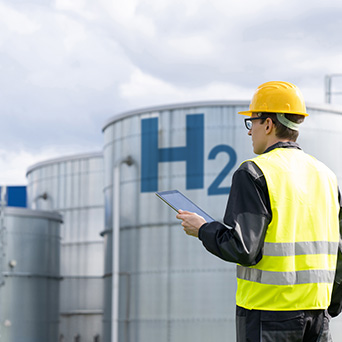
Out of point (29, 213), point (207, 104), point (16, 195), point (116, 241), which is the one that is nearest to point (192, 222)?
point (207, 104)

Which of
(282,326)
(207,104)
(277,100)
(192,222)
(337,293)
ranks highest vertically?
(207,104)

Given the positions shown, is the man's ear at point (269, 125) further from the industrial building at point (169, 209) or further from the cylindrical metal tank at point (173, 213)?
the cylindrical metal tank at point (173, 213)

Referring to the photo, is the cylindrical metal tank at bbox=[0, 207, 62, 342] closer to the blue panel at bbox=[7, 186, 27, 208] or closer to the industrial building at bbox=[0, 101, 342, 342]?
the industrial building at bbox=[0, 101, 342, 342]

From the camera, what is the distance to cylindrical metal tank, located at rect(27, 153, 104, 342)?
24.1 metres

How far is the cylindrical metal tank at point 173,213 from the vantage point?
1577 centimetres

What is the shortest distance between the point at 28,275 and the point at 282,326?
18.3 m

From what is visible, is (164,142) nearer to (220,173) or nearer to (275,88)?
(220,173)

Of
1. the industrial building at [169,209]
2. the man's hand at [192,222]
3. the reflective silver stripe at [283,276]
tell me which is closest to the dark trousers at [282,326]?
the reflective silver stripe at [283,276]

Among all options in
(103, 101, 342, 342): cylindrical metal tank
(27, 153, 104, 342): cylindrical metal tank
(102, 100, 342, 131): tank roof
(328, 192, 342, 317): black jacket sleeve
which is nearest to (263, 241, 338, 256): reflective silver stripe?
(328, 192, 342, 317): black jacket sleeve

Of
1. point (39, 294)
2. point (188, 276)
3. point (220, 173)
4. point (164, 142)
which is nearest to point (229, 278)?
point (188, 276)

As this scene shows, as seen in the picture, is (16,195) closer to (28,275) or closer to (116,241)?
(28,275)

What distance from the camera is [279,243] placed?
310 cm

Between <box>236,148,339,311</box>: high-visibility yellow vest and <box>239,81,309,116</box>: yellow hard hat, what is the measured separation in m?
0.20

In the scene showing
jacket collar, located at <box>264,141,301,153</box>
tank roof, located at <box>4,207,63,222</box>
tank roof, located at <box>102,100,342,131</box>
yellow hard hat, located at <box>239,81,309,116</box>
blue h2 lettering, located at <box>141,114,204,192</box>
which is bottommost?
jacket collar, located at <box>264,141,301,153</box>
